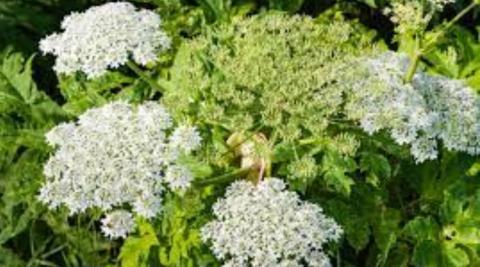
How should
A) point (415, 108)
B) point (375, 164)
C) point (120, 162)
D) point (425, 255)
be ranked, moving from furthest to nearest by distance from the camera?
point (425, 255) → point (375, 164) → point (415, 108) → point (120, 162)

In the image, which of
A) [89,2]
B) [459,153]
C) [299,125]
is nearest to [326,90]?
[299,125]

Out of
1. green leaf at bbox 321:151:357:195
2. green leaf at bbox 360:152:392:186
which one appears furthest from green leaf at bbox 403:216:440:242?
green leaf at bbox 321:151:357:195

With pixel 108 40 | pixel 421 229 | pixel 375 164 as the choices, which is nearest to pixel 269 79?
pixel 375 164

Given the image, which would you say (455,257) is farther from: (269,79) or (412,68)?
(269,79)

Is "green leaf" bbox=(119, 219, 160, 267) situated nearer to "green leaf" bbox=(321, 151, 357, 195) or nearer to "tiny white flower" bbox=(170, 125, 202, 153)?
"tiny white flower" bbox=(170, 125, 202, 153)

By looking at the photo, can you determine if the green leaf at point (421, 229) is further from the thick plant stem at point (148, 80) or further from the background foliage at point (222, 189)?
the thick plant stem at point (148, 80)

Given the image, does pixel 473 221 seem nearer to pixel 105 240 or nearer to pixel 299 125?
pixel 299 125
